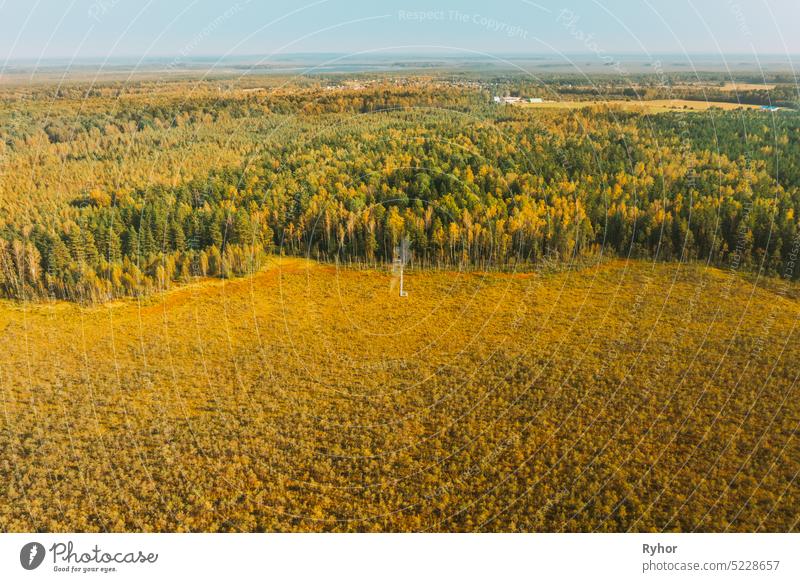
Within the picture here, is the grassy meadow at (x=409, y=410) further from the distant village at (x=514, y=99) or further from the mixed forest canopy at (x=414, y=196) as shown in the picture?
the distant village at (x=514, y=99)

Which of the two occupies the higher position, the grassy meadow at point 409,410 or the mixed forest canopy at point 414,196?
the mixed forest canopy at point 414,196

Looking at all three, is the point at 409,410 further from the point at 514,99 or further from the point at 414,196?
the point at 514,99

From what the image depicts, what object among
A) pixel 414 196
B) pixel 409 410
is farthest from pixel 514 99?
pixel 409 410

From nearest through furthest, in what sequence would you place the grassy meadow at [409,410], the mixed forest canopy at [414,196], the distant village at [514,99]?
the grassy meadow at [409,410]
the mixed forest canopy at [414,196]
the distant village at [514,99]

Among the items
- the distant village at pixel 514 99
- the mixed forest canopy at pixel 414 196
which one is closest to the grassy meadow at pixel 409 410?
the mixed forest canopy at pixel 414 196

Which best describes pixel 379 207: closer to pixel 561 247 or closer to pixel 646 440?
pixel 561 247

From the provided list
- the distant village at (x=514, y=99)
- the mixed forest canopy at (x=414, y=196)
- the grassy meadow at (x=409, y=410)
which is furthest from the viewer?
the distant village at (x=514, y=99)

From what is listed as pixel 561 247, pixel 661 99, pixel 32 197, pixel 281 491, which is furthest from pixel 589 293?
pixel 661 99
